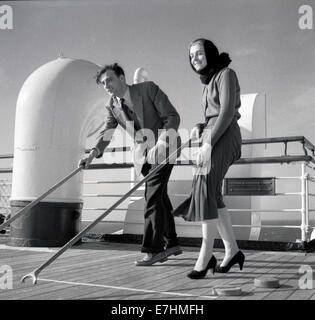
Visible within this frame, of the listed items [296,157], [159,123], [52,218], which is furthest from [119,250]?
[296,157]

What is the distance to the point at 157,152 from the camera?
2578 mm

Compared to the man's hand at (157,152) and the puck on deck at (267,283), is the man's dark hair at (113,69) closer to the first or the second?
the man's hand at (157,152)

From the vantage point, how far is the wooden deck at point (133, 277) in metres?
1.77

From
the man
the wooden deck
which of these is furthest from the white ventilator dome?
the man

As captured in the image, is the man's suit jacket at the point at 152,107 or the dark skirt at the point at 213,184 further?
the man's suit jacket at the point at 152,107

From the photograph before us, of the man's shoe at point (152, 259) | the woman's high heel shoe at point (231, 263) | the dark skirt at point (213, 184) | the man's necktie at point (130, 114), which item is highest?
the man's necktie at point (130, 114)

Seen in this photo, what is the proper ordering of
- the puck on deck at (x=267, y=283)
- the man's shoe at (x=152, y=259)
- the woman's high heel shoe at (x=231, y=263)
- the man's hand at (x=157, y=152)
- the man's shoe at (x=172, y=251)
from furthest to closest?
the man's shoe at (x=172, y=251) → the man's shoe at (x=152, y=259) → the man's hand at (x=157, y=152) → the woman's high heel shoe at (x=231, y=263) → the puck on deck at (x=267, y=283)

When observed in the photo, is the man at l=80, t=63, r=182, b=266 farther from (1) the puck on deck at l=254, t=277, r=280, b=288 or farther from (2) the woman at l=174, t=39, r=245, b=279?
(1) the puck on deck at l=254, t=277, r=280, b=288

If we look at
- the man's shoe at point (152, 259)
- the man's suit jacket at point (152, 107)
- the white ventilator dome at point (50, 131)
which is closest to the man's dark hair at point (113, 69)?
the man's suit jacket at point (152, 107)

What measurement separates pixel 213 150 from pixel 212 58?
49 centimetres

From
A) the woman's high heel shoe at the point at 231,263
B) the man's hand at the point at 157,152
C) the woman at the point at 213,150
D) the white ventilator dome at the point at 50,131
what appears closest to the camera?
the woman at the point at 213,150

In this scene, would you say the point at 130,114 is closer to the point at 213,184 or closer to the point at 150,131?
the point at 150,131

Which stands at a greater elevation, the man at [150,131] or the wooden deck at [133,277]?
the man at [150,131]
